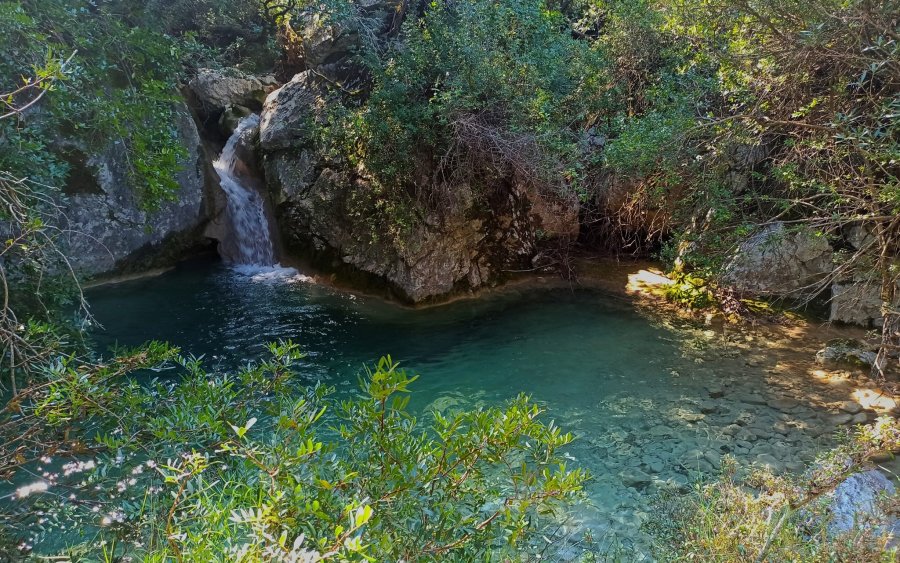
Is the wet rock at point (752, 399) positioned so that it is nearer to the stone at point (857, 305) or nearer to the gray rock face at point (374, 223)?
the stone at point (857, 305)

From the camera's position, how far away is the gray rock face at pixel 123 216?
10805mm

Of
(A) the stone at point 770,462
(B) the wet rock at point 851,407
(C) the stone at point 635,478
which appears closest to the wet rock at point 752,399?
(B) the wet rock at point 851,407

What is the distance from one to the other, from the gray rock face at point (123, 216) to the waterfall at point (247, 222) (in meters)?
0.79

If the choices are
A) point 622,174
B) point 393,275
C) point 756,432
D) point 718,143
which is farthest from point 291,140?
point 756,432

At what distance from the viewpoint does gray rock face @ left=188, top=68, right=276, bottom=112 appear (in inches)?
580

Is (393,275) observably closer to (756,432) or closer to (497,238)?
(497,238)

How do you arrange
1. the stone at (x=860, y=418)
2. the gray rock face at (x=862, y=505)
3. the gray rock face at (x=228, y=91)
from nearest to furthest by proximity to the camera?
1. the gray rock face at (x=862, y=505)
2. the stone at (x=860, y=418)
3. the gray rock face at (x=228, y=91)

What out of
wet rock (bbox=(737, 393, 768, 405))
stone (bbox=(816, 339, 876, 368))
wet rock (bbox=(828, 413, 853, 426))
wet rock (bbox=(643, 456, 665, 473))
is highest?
stone (bbox=(816, 339, 876, 368))

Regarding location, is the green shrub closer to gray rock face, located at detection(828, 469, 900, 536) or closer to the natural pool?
the natural pool

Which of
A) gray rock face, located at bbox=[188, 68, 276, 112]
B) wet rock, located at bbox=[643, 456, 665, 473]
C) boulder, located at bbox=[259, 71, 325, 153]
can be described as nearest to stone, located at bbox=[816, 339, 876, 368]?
wet rock, located at bbox=[643, 456, 665, 473]

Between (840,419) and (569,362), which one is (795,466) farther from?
(569,362)

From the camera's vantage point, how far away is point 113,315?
9.42m

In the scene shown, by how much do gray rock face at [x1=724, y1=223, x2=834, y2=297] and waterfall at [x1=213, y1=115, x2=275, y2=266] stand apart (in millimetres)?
10327

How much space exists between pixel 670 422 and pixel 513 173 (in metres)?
6.17
